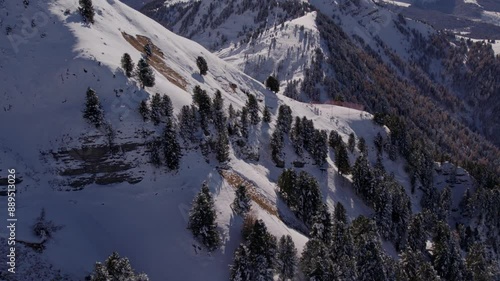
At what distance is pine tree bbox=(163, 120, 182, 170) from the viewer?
6294 centimetres

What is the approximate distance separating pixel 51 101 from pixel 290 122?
5470 cm

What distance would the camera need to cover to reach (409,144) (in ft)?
402

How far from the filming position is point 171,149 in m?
62.8

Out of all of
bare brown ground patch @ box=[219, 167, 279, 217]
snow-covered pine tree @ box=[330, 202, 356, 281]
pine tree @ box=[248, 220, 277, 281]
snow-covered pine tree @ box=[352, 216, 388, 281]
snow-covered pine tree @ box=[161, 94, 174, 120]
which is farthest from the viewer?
bare brown ground patch @ box=[219, 167, 279, 217]

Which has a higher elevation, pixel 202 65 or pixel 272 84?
pixel 202 65

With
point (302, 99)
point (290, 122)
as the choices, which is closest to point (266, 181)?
point (290, 122)

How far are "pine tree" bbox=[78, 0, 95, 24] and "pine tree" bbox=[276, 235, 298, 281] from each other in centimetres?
5708

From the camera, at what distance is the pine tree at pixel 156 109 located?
66.4 metres

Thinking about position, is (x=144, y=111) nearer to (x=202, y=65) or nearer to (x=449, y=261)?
(x=202, y=65)

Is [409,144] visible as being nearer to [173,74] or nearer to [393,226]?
[393,226]

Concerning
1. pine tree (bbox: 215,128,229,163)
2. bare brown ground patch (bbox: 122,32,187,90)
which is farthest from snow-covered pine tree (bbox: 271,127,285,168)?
bare brown ground patch (bbox: 122,32,187,90)

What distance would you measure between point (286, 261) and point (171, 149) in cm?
2393

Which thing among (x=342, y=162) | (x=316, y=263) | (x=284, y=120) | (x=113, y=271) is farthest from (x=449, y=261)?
(x=113, y=271)

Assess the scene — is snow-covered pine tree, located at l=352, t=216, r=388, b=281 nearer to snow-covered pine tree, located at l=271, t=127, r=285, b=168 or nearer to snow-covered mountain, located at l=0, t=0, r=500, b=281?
snow-covered mountain, located at l=0, t=0, r=500, b=281
